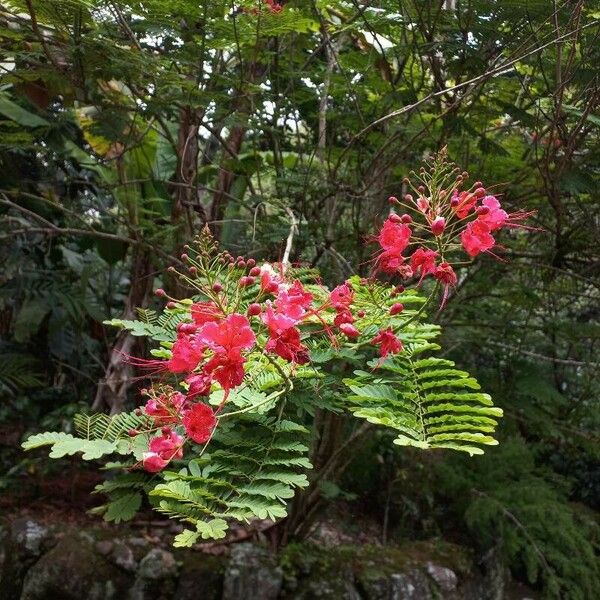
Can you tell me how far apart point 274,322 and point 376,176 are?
195cm

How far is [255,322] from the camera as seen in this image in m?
1.21

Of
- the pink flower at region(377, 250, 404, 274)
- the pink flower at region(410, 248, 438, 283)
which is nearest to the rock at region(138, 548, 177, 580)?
the pink flower at region(377, 250, 404, 274)

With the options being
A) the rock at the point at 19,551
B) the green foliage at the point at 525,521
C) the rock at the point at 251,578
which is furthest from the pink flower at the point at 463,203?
the green foliage at the point at 525,521

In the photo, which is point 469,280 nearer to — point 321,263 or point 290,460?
point 321,263

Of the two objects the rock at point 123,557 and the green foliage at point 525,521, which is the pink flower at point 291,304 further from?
the green foliage at point 525,521

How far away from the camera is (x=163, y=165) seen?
4.02 metres

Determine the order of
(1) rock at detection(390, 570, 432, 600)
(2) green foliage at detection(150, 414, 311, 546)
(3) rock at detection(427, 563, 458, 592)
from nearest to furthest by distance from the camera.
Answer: (2) green foliage at detection(150, 414, 311, 546)
(1) rock at detection(390, 570, 432, 600)
(3) rock at detection(427, 563, 458, 592)

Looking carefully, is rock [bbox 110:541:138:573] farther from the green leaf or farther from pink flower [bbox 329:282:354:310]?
pink flower [bbox 329:282:354:310]

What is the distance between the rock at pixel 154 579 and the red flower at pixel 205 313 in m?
2.37

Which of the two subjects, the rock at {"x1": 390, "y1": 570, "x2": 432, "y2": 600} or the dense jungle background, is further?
the rock at {"x1": 390, "y1": 570, "x2": 432, "y2": 600}

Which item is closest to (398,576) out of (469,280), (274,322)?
(469,280)

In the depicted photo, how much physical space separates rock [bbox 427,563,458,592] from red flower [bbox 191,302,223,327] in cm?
296

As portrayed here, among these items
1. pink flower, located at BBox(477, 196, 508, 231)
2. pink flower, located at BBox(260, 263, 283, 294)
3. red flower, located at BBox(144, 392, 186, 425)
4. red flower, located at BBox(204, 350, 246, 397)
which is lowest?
red flower, located at BBox(144, 392, 186, 425)

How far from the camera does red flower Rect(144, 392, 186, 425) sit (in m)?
1.14
